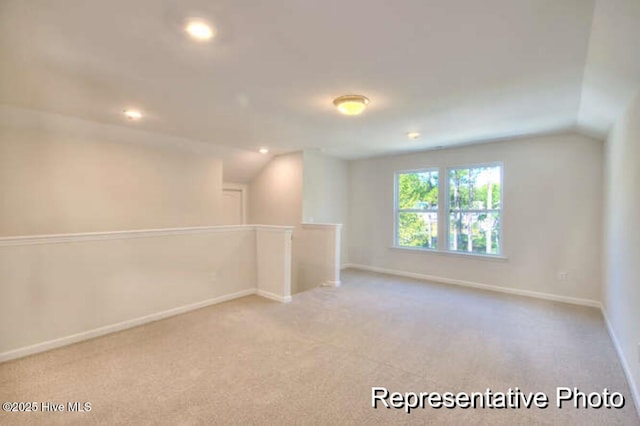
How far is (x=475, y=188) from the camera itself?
17.3ft

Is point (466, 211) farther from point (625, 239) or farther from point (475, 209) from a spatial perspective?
point (625, 239)

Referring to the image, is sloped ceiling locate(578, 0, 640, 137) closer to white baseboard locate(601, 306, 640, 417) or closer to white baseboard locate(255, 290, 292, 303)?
white baseboard locate(601, 306, 640, 417)

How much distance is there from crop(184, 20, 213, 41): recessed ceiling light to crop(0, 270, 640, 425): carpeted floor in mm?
2464

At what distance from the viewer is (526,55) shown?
2234 mm

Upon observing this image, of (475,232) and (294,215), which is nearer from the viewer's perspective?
(475,232)

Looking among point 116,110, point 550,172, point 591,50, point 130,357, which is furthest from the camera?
point 550,172

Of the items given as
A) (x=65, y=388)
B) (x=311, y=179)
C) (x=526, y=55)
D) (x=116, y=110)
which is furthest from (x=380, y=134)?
(x=65, y=388)

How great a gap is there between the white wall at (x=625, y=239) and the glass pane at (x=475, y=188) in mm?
1496

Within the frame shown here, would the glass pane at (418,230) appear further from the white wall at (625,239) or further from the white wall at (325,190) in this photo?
the white wall at (625,239)

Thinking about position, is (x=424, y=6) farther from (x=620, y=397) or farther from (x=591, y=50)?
(x=620, y=397)

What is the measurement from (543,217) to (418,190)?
80.4 inches

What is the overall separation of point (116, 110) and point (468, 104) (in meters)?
3.97

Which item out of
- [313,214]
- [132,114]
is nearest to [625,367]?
[313,214]

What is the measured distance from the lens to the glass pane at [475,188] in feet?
16.6
